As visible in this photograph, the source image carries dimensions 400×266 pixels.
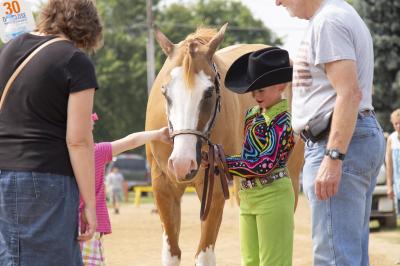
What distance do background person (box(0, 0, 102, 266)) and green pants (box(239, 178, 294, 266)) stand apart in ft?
5.08

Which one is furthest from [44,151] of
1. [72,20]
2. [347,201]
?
[347,201]

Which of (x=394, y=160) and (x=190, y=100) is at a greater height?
(x=190, y=100)

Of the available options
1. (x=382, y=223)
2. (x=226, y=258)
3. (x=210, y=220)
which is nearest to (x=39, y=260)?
(x=210, y=220)

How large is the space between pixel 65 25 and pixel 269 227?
1910mm

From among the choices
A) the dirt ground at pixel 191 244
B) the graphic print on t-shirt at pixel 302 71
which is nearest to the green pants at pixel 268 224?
the graphic print on t-shirt at pixel 302 71

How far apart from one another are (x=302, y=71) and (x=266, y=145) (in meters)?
0.83

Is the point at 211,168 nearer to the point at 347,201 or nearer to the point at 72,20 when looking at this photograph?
the point at 347,201

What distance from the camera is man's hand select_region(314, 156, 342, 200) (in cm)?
408

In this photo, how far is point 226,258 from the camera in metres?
10.4

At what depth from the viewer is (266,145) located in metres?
5.04

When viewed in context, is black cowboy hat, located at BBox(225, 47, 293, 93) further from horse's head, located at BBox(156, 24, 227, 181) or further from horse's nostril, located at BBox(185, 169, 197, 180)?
horse's nostril, located at BBox(185, 169, 197, 180)

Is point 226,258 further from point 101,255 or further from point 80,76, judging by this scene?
point 80,76

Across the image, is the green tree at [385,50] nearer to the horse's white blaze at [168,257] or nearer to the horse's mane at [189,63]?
the horse's white blaze at [168,257]

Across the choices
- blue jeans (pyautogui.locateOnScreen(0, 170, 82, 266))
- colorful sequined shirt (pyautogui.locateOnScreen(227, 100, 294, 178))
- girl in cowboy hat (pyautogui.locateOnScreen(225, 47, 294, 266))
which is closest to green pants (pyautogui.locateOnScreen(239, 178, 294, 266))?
girl in cowboy hat (pyautogui.locateOnScreen(225, 47, 294, 266))
